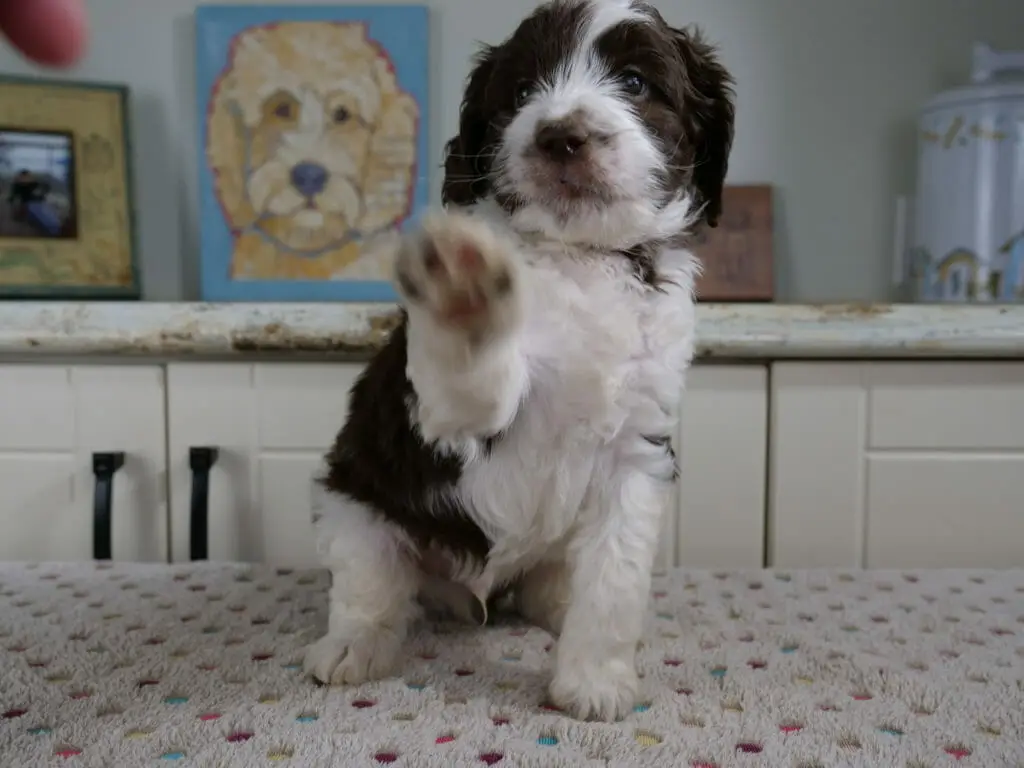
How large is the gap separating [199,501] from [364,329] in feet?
1.43

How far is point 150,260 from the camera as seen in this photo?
1.85 metres

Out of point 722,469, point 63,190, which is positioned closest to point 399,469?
point 722,469

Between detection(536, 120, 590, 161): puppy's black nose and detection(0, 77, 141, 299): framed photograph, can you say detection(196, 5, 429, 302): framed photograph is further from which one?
detection(536, 120, 590, 161): puppy's black nose

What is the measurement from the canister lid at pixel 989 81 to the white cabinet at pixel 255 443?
1315 mm

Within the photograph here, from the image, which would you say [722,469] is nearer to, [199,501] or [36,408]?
[199,501]

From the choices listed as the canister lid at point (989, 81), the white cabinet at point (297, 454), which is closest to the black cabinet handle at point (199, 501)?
the white cabinet at point (297, 454)

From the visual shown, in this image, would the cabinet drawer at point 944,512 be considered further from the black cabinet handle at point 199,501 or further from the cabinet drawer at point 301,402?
the black cabinet handle at point 199,501

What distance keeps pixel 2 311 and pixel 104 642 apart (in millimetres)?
754

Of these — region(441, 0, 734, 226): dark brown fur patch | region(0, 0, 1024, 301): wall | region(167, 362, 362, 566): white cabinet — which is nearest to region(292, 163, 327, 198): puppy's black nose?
region(0, 0, 1024, 301): wall

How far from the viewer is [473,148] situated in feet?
3.44

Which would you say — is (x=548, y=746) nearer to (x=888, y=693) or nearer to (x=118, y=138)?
(x=888, y=693)

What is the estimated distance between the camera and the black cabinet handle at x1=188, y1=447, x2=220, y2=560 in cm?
149

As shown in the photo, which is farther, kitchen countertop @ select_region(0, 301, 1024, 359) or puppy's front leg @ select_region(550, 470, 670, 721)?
kitchen countertop @ select_region(0, 301, 1024, 359)

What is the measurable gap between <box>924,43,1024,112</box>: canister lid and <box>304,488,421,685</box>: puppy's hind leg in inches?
56.2
